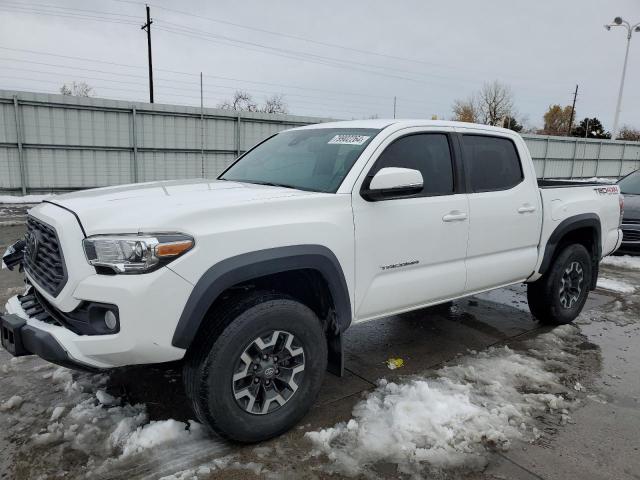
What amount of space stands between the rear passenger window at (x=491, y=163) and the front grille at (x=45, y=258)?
116 inches

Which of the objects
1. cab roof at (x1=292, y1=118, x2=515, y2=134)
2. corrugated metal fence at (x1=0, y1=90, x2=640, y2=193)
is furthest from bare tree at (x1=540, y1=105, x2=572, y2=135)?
cab roof at (x1=292, y1=118, x2=515, y2=134)

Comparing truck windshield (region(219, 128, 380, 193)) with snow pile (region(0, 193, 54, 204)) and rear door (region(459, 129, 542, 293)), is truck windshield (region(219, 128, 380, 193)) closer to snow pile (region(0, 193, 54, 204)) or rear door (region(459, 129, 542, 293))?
rear door (region(459, 129, 542, 293))

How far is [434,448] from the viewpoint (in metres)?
2.85

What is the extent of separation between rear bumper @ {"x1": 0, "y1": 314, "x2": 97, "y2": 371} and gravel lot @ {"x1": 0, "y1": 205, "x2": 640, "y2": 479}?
1.88ft

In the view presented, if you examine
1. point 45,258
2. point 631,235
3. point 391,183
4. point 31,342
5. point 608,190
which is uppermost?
point 391,183

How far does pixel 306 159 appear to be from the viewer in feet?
12.3

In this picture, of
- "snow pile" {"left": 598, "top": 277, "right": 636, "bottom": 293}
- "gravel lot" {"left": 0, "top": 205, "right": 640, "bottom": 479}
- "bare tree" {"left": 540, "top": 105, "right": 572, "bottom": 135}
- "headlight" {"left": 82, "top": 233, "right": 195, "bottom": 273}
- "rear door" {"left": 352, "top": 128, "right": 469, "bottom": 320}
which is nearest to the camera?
"headlight" {"left": 82, "top": 233, "right": 195, "bottom": 273}

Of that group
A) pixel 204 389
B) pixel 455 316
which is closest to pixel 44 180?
pixel 455 316

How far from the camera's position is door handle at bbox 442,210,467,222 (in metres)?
3.65

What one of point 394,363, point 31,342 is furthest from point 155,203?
point 394,363

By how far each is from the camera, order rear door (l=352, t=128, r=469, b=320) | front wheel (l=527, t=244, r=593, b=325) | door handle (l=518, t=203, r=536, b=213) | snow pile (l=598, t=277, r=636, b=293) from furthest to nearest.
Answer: snow pile (l=598, t=277, r=636, b=293) → front wheel (l=527, t=244, r=593, b=325) → door handle (l=518, t=203, r=536, b=213) → rear door (l=352, t=128, r=469, b=320)

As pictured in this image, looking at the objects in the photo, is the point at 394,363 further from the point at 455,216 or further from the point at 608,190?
the point at 608,190

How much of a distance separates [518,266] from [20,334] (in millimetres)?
3729

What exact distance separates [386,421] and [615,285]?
5.25 metres
